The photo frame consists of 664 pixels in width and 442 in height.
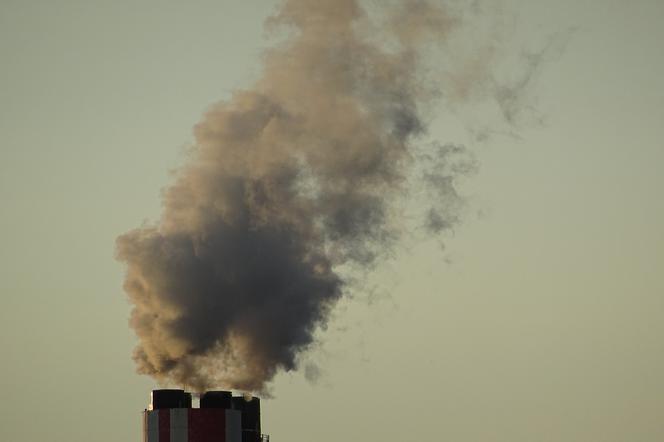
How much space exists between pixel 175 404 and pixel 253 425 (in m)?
4.24

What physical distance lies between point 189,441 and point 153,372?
530cm

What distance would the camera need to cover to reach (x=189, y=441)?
66500 mm

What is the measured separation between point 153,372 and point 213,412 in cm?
485

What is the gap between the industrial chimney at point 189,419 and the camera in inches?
2621

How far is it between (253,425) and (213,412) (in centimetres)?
302

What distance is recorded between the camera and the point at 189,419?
66.8 meters

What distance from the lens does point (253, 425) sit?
69.6 metres

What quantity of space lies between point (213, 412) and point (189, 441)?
1610 millimetres

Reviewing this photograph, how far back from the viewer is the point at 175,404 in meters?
67.0

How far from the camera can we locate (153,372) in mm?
70750

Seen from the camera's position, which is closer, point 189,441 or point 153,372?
point 189,441

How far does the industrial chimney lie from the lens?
66562 millimetres

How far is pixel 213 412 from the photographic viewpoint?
220 feet

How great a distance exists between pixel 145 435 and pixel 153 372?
4203 mm
